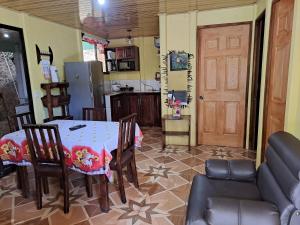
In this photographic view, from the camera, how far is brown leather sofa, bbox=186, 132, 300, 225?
1233mm

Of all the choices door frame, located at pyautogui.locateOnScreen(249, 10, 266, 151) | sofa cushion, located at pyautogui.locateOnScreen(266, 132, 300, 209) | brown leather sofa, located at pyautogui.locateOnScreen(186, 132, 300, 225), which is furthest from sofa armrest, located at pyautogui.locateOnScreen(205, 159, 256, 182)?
door frame, located at pyautogui.locateOnScreen(249, 10, 266, 151)

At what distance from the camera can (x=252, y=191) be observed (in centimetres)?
173

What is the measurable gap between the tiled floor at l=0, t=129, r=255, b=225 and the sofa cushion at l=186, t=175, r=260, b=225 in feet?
1.73

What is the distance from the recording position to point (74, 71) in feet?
13.9

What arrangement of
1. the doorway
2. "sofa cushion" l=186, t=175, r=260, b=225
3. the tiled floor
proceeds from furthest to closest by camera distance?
the doorway, the tiled floor, "sofa cushion" l=186, t=175, r=260, b=225

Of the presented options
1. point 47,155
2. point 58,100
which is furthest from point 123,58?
point 47,155

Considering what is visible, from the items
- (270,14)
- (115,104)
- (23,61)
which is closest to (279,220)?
(270,14)

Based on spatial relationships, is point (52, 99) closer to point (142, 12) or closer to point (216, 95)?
point (142, 12)

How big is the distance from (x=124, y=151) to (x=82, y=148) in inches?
21.0

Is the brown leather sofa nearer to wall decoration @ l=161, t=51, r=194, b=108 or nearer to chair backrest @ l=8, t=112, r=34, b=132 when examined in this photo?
wall decoration @ l=161, t=51, r=194, b=108

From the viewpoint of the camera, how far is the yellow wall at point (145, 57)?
19.1ft

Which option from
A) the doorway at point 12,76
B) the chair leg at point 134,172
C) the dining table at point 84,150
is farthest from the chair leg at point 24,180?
the chair leg at point 134,172

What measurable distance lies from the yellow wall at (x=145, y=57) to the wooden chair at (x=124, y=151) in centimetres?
363

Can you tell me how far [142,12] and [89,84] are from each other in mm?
1668
